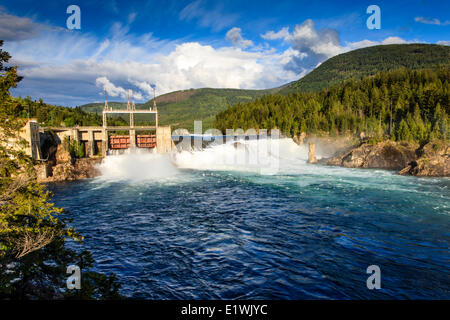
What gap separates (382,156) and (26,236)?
6295 cm

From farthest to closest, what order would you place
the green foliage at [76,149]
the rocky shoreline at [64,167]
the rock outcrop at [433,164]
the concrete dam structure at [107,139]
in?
the concrete dam structure at [107,139] → the green foliage at [76,149] → the rocky shoreline at [64,167] → the rock outcrop at [433,164]

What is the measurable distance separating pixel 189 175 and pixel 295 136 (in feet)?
160

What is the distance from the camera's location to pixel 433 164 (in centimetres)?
4775

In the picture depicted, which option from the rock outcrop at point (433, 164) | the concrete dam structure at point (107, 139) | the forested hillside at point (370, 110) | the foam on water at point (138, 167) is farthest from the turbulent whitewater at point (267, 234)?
the forested hillside at point (370, 110)

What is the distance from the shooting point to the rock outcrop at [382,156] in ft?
187

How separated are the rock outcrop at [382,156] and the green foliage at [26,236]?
5882 cm

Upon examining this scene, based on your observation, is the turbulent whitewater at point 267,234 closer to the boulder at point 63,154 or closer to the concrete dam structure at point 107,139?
the boulder at point 63,154

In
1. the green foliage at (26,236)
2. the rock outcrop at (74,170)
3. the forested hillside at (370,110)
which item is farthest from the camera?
the forested hillside at (370,110)

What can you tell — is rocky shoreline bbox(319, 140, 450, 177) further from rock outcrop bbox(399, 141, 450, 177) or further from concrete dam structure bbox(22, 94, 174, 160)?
concrete dam structure bbox(22, 94, 174, 160)

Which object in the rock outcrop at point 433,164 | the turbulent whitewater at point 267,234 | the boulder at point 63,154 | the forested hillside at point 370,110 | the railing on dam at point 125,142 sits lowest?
the turbulent whitewater at point 267,234

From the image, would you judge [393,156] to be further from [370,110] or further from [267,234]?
[267,234]
